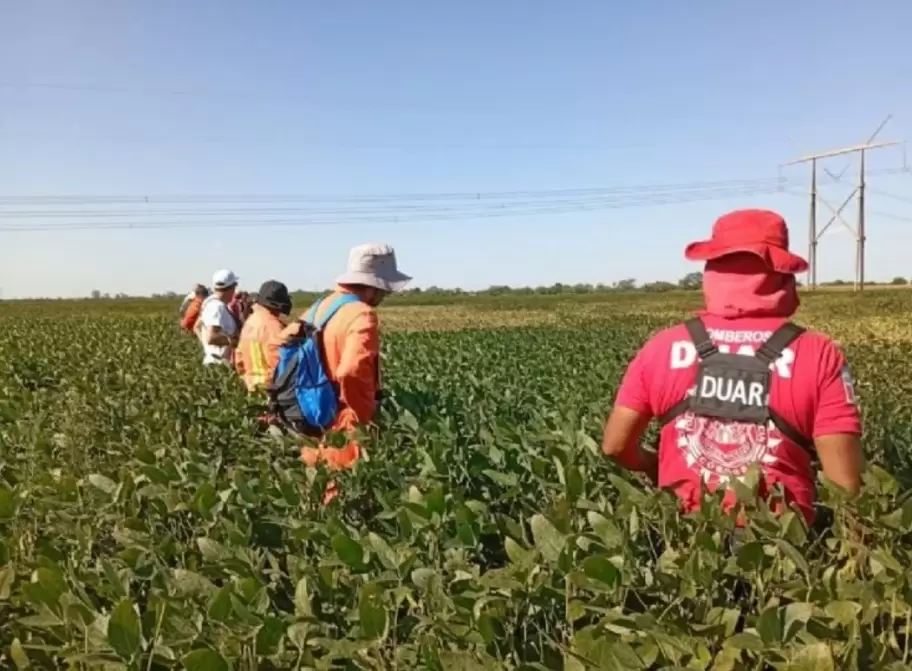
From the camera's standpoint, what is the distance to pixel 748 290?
7.73 feet

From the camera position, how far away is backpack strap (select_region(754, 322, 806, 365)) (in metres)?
2.28

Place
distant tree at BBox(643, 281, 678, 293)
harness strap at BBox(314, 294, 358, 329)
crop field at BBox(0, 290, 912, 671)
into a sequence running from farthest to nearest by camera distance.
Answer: distant tree at BBox(643, 281, 678, 293), harness strap at BBox(314, 294, 358, 329), crop field at BBox(0, 290, 912, 671)

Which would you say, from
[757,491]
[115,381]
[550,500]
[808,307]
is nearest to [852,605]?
[757,491]

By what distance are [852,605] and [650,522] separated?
0.60 meters

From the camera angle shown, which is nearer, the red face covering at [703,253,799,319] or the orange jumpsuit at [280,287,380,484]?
the red face covering at [703,253,799,319]

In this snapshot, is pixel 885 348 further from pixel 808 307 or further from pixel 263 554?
pixel 808 307

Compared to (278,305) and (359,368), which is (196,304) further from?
(359,368)

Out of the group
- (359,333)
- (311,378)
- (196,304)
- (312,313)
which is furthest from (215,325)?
(359,333)

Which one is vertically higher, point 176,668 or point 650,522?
point 650,522

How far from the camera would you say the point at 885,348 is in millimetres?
A: 13727

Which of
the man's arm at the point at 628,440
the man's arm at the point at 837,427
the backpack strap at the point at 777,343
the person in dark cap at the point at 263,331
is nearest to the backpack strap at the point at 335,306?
the person in dark cap at the point at 263,331

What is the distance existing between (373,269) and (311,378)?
59 centimetres

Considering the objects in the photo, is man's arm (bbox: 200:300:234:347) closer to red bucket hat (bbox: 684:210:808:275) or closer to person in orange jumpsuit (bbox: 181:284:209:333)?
person in orange jumpsuit (bbox: 181:284:209:333)

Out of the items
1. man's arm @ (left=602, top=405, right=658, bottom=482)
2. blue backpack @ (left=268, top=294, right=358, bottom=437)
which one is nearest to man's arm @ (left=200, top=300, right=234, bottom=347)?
blue backpack @ (left=268, top=294, right=358, bottom=437)
